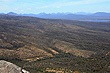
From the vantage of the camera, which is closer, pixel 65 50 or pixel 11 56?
pixel 11 56

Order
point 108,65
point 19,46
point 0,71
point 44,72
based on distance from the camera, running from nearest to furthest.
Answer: point 0,71 → point 44,72 → point 108,65 → point 19,46

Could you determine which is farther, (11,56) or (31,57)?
(31,57)

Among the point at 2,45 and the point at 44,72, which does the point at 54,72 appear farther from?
the point at 2,45

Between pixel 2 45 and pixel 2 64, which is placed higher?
pixel 2 64

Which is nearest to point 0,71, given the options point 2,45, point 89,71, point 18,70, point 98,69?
point 18,70

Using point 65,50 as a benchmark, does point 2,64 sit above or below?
above

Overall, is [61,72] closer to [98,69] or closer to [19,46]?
[98,69]

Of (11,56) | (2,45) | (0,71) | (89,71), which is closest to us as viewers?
(0,71)

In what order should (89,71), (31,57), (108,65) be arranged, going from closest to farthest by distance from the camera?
1. (89,71)
2. (108,65)
3. (31,57)

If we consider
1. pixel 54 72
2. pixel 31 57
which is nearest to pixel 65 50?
pixel 31 57
